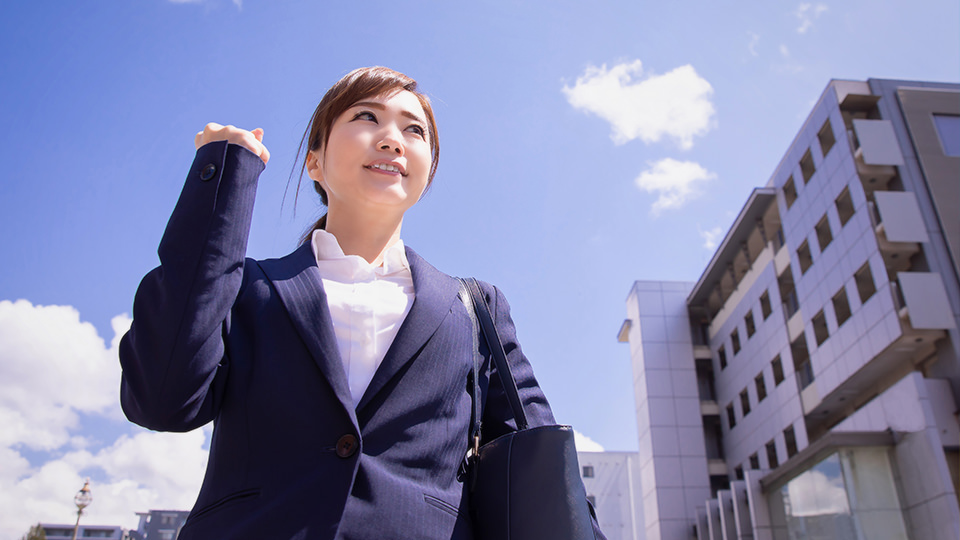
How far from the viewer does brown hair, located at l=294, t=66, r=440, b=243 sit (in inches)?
75.5

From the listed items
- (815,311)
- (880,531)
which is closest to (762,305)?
(815,311)

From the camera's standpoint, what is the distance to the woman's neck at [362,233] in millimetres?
1849

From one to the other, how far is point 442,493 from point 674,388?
1285 inches

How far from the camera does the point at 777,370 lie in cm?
2688

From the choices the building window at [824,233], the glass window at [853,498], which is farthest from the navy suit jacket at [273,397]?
the building window at [824,233]

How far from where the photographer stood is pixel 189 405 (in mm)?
1290

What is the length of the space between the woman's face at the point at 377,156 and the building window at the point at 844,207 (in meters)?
23.2

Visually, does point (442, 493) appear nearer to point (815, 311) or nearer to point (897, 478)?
point (897, 478)

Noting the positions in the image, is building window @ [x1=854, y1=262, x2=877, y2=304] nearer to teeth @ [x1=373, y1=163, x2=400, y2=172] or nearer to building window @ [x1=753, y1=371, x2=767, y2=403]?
building window @ [x1=753, y1=371, x2=767, y2=403]

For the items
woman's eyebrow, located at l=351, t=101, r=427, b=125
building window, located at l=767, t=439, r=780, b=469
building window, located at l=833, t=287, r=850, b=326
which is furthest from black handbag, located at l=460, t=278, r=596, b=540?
building window, located at l=767, t=439, r=780, b=469

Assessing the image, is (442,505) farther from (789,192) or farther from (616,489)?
(616,489)

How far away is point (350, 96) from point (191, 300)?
0.87 metres

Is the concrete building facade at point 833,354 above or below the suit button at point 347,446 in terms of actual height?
above

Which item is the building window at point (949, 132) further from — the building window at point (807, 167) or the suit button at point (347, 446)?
the suit button at point (347, 446)
